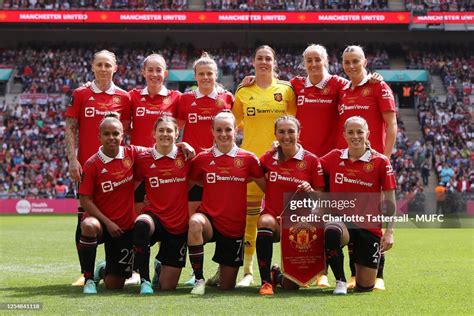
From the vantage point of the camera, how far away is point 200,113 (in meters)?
7.59

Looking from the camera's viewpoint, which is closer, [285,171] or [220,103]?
[285,171]

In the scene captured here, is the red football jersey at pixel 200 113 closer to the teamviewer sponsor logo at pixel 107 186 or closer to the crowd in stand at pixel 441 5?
the teamviewer sponsor logo at pixel 107 186

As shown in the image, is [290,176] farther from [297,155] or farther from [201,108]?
[201,108]

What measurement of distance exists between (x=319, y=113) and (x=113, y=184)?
205cm

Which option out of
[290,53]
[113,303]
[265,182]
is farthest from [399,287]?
[290,53]

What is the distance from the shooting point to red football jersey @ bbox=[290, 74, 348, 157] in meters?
7.46

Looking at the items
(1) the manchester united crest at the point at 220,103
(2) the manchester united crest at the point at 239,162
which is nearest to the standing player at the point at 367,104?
(2) the manchester united crest at the point at 239,162

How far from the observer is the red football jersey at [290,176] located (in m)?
6.73

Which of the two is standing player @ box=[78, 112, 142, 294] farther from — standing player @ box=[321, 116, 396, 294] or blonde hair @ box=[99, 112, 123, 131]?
standing player @ box=[321, 116, 396, 294]

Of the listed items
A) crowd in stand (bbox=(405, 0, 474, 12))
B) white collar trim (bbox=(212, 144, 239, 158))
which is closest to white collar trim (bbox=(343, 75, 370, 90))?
white collar trim (bbox=(212, 144, 239, 158))

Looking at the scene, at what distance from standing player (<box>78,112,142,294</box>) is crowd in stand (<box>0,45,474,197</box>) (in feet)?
64.8

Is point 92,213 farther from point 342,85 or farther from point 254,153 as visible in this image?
point 342,85

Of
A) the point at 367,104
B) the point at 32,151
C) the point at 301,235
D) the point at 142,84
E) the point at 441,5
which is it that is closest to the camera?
the point at 301,235

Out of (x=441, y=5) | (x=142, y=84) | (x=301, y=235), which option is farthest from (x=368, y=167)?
(x=441, y=5)
